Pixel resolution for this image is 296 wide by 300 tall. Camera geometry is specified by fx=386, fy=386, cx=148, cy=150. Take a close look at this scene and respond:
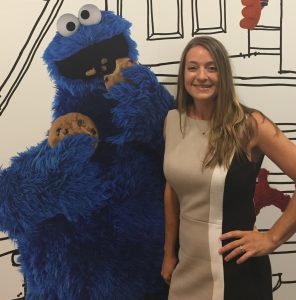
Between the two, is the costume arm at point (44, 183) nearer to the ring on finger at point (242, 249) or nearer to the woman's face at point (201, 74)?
the woman's face at point (201, 74)

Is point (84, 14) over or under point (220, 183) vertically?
over

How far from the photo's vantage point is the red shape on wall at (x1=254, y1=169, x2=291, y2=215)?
1.37 meters

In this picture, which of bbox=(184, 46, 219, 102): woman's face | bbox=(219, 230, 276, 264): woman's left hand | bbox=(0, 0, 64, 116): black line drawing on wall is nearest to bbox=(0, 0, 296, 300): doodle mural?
bbox=(0, 0, 64, 116): black line drawing on wall

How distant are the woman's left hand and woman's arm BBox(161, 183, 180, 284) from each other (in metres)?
0.21

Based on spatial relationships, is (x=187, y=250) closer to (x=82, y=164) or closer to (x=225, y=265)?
(x=225, y=265)

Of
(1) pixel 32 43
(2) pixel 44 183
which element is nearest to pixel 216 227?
(2) pixel 44 183

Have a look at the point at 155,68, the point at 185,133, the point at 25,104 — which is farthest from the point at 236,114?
the point at 25,104

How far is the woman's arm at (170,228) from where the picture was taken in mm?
1249

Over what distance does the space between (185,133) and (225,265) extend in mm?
396

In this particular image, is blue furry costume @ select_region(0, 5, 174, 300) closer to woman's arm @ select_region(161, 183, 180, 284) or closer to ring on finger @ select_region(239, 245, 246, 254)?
woman's arm @ select_region(161, 183, 180, 284)

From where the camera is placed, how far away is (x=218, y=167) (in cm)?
106

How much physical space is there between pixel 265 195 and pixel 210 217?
1.26ft

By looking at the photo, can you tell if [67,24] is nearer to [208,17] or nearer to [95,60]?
[95,60]

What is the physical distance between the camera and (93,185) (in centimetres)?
127
